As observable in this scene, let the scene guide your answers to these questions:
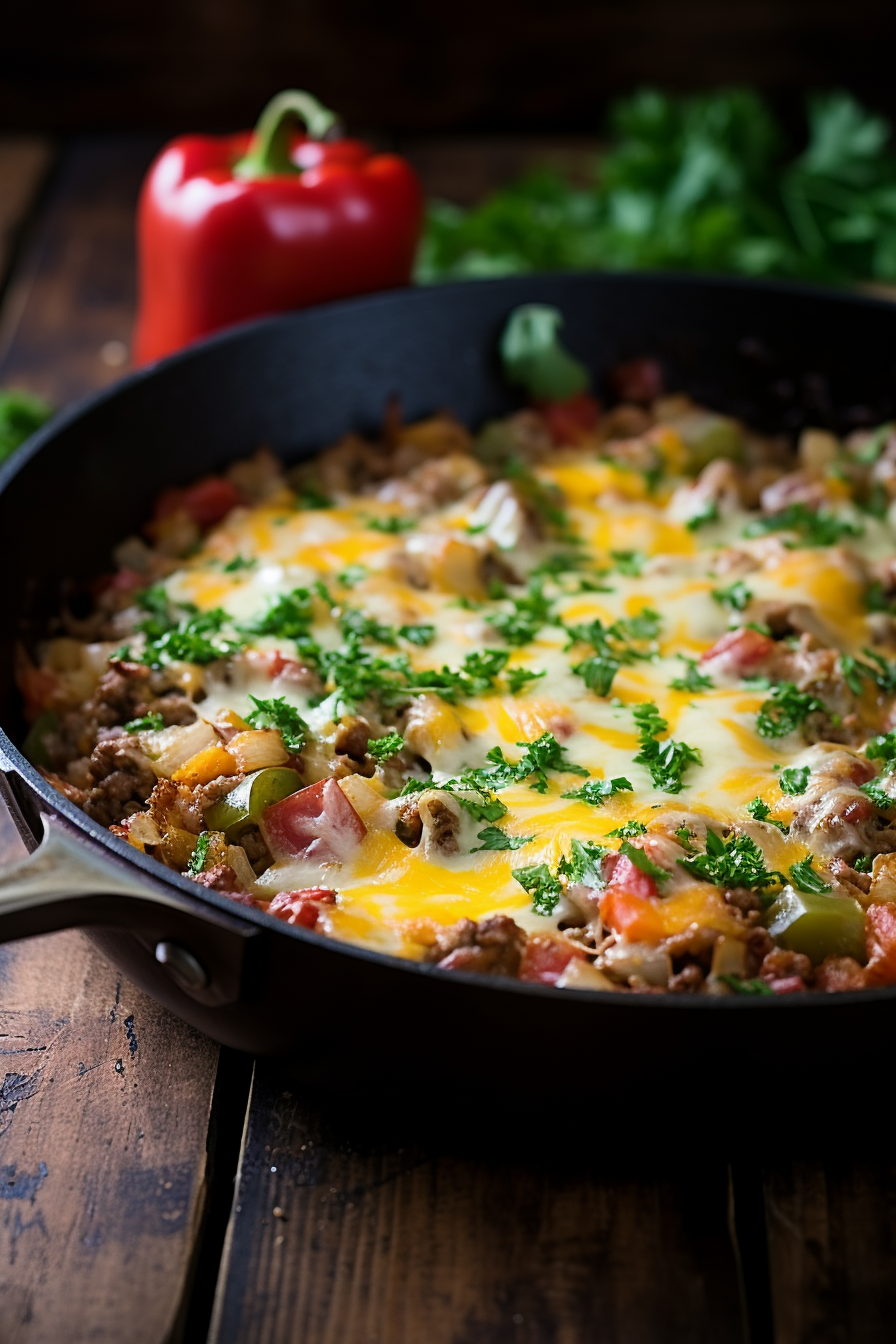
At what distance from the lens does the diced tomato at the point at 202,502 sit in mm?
4504

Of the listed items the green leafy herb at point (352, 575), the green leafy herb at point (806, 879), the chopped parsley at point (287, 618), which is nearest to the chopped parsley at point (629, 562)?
the green leafy herb at point (352, 575)

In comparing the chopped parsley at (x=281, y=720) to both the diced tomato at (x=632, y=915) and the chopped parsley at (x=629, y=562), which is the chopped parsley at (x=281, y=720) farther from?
the chopped parsley at (x=629, y=562)

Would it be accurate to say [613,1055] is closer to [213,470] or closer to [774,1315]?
[774,1315]

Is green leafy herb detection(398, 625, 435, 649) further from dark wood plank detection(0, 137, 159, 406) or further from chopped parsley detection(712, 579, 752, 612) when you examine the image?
dark wood plank detection(0, 137, 159, 406)

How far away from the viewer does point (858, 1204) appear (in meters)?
2.75

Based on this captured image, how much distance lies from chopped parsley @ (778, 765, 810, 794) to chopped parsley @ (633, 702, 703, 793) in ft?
0.63

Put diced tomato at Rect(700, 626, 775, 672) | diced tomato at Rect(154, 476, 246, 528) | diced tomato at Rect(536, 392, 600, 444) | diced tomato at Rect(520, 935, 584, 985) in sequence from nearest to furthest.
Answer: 1. diced tomato at Rect(520, 935, 584, 985)
2. diced tomato at Rect(700, 626, 775, 672)
3. diced tomato at Rect(154, 476, 246, 528)
4. diced tomato at Rect(536, 392, 600, 444)

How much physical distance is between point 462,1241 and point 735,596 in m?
2.00

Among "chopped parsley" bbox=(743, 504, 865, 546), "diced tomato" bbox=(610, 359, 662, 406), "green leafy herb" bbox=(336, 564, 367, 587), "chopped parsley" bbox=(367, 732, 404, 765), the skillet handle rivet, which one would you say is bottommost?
"chopped parsley" bbox=(743, 504, 865, 546)

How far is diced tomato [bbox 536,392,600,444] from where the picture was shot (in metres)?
5.00

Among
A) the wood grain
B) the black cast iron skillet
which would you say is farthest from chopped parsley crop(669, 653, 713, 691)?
the wood grain

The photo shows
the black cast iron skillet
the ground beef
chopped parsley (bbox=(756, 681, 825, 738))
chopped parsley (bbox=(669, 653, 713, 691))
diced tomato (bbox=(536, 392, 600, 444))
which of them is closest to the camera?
the black cast iron skillet

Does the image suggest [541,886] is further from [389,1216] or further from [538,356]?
[538,356]

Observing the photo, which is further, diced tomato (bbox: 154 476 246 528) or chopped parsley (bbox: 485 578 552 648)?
diced tomato (bbox: 154 476 246 528)
